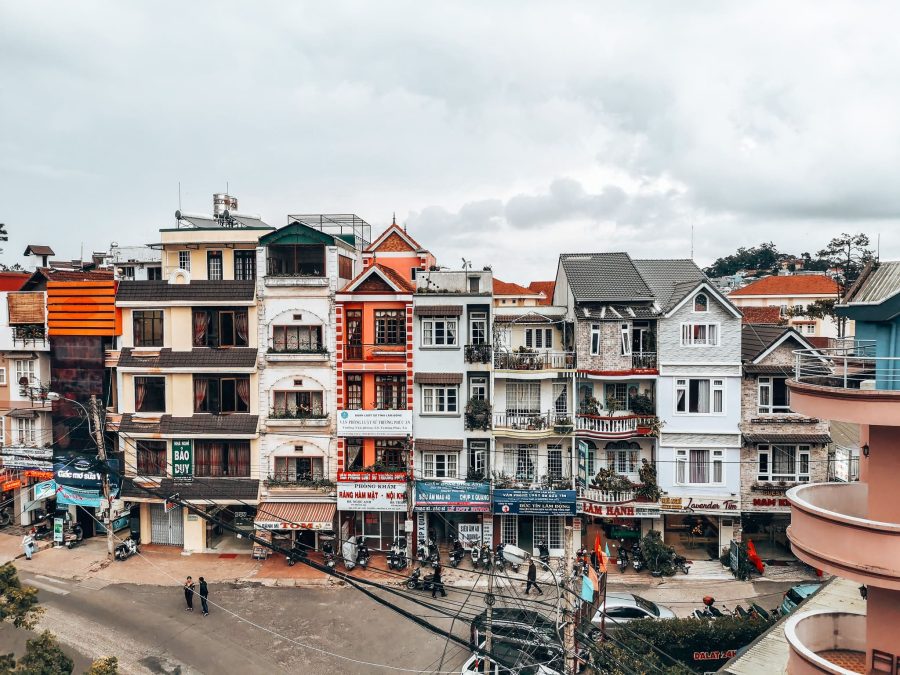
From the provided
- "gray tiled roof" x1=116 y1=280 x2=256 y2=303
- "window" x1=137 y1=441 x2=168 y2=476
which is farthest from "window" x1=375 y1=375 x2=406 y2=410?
"window" x1=137 y1=441 x2=168 y2=476

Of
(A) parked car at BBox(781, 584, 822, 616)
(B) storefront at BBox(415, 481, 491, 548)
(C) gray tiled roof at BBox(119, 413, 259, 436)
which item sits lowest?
(A) parked car at BBox(781, 584, 822, 616)

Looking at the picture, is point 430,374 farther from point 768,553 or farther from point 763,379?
point 768,553

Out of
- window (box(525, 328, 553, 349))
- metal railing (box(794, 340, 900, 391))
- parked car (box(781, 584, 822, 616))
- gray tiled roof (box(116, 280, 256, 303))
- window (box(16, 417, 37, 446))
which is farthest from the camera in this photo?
window (box(16, 417, 37, 446))

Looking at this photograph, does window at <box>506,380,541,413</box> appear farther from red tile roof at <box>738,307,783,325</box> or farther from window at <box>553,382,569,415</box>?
red tile roof at <box>738,307,783,325</box>

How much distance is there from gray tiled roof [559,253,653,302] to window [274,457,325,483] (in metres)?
16.1

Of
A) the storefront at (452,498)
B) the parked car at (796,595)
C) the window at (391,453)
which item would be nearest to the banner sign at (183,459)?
the window at (391,453)

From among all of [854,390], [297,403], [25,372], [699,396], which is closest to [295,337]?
[297,403]

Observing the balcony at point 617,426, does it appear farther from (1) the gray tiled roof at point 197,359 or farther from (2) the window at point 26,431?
(2) the window at point 26,431

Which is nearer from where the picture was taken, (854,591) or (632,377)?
(854,591)

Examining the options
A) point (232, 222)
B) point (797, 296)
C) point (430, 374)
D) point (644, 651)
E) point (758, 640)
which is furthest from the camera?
point (797, 296)

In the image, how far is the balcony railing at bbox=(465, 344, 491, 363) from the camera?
31750 mm

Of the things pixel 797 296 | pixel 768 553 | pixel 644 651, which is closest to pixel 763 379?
pixel 768 553

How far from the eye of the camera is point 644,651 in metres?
19.8

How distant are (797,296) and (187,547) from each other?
2514 inches
